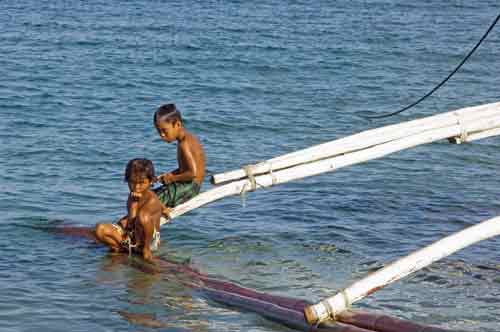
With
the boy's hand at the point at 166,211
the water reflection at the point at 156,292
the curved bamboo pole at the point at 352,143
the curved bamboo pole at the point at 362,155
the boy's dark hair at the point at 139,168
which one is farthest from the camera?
the boy's hand at the point at 166,211

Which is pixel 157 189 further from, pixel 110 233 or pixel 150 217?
pixel 110 233

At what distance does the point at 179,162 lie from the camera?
334 inches

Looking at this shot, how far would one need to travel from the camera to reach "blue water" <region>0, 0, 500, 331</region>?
800 cm

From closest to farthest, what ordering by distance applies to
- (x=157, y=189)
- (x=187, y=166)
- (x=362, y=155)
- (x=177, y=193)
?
(x=362, y=155) → (x=187, y=166) → (x=177, y=193) → (x=157, y=189)

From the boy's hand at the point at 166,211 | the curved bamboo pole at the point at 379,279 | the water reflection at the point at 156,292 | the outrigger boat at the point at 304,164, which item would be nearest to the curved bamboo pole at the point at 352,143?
the outrigger boat at the point at 304,164

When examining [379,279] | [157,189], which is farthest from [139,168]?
[379,279]

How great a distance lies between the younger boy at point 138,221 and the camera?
27.0 feet

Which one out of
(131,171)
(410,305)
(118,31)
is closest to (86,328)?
(131,171)

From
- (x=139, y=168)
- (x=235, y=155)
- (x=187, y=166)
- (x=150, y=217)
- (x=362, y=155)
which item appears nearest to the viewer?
(x=362, y=155)

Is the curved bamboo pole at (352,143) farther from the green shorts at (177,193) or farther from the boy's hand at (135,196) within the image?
the boy's hand at (135,196)

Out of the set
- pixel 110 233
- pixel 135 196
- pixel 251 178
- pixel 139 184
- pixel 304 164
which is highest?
pixel 304 164

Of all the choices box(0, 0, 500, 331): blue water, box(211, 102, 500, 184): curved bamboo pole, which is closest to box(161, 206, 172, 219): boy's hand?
box(0, 0, 500, 331): blue water

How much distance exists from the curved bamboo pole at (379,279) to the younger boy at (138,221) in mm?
2545

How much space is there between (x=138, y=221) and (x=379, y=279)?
2856mm
